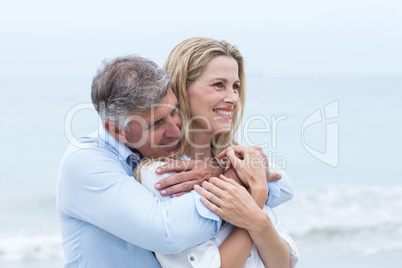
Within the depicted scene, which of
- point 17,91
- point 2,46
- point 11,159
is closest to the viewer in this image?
point 11,159

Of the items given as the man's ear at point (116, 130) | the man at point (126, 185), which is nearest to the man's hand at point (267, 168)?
the man at point (126, 185)

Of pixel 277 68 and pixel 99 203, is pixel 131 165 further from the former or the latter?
pixel 277 68

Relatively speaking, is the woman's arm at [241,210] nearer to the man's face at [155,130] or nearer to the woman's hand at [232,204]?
the woman's hand at [232,204]

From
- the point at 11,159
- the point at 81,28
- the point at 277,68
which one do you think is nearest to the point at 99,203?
the point at 11,159

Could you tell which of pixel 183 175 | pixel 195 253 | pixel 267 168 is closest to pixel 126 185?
pixel 183 175

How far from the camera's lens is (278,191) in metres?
2.62

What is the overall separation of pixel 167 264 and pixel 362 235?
7.01 meters

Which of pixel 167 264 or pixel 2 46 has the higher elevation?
pixel 2 46

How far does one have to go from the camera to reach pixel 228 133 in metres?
3.02

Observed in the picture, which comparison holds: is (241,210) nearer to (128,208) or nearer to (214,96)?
(128,208)

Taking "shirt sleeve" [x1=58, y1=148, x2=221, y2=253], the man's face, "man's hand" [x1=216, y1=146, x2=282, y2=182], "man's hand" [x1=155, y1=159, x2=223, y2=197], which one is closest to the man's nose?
the man's face

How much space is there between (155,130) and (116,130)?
19 centimetres

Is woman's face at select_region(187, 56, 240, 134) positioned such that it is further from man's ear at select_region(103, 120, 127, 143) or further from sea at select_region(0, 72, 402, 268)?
sea at select_region(0, 72, 402, 268)

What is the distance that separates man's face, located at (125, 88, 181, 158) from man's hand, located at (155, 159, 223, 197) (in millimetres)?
111
